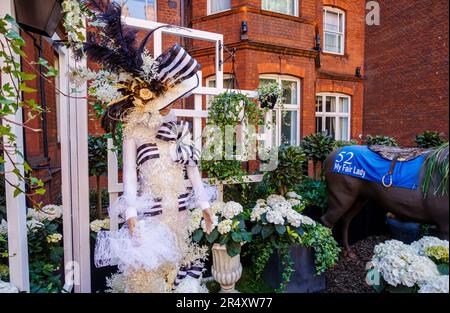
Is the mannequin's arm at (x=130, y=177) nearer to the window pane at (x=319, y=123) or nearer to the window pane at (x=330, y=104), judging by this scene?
the window pane at (x=319, y=123)

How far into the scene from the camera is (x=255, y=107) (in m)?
2.37

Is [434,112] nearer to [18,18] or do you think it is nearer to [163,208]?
[163,208]

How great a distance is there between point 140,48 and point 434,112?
5.01 feet

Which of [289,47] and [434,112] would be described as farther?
[289,47]

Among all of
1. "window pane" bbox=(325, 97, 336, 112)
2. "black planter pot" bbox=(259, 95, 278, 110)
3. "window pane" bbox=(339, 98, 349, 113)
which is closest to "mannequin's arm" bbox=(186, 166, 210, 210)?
"black planter pot" bbox=(259, 95, 278, 110)

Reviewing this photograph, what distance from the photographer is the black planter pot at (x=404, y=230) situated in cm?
253

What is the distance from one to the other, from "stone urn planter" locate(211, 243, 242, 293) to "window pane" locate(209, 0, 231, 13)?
10.3 feet

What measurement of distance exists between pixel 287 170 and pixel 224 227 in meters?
0.83

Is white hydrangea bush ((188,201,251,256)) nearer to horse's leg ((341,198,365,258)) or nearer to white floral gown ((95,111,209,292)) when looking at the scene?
white floral gown ((95,111,209,292))

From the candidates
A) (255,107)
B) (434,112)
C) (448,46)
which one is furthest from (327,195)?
(448,46)

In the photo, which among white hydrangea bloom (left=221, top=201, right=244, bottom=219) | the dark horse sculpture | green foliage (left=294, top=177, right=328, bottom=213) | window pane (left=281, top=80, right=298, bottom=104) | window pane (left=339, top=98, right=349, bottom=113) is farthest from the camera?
window pane (left=339, top=98, right=349, bottom=113)

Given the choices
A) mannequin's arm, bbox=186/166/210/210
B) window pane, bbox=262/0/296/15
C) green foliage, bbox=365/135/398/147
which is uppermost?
window pane, bbox=262/0/296/15

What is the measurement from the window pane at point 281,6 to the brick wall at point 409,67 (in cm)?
174

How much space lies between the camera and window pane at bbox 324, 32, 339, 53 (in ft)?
12.0
